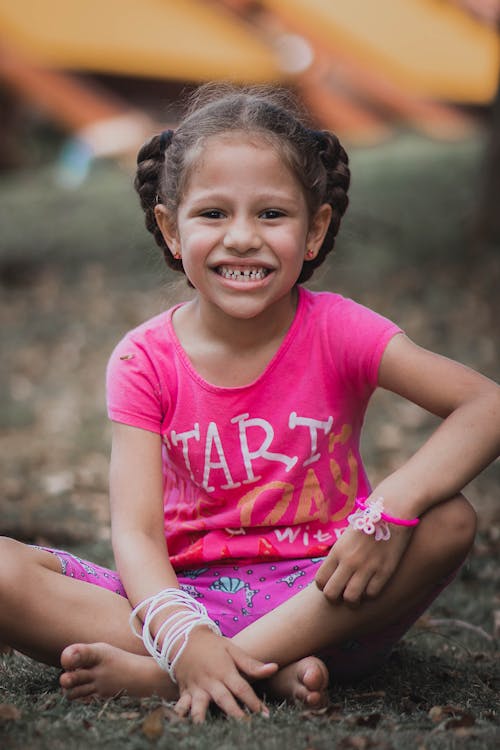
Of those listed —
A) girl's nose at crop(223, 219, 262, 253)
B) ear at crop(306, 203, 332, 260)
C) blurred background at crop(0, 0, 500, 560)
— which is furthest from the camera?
blurred background at crop(0, 0, 500, 560)

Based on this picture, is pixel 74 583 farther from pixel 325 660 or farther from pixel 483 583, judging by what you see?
pixel 483 583

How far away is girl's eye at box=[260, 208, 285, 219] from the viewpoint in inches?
95.6

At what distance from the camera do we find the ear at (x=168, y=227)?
2596 millimetres

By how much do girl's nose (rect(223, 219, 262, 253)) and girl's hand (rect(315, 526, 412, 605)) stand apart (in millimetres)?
687

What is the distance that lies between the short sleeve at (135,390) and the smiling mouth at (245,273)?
316 mm

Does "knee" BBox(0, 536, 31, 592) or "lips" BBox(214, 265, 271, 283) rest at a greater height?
"lips" BBox(214, 265, 271, 283)

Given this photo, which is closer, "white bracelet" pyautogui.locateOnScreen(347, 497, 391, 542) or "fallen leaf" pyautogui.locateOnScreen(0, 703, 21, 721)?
"fallen leaf" pyautogui.locateOnScreen(0, 703, 21, 721)

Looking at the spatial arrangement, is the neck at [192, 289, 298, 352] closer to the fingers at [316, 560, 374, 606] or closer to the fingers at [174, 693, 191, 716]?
the fingers at [316, 560, 374, 606]

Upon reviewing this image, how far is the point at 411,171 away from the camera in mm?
9617

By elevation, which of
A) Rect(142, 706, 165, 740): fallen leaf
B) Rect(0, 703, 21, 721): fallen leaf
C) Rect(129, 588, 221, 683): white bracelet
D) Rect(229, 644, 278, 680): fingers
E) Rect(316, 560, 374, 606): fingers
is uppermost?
Rect(316, 560, 374, 606): fingers

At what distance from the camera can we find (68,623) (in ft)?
7.72

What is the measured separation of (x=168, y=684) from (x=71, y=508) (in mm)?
2090

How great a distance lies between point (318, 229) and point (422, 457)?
Result: 67cm

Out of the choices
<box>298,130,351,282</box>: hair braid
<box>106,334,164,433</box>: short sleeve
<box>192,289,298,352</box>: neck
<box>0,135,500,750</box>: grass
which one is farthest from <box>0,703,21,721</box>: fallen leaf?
<box>298,130,351,282</box>: hair braid
